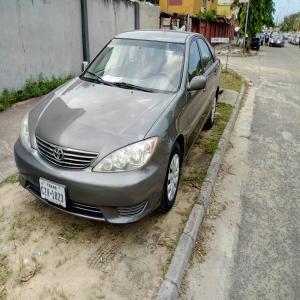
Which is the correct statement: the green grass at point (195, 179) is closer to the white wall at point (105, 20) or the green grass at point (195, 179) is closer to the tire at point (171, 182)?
the tire at point (171, 182)

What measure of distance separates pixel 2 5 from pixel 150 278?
5747mm

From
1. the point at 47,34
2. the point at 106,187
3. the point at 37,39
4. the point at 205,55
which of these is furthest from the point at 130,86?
the point at 47,34

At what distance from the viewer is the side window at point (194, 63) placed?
4105 millimetres

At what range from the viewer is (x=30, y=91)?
698cm

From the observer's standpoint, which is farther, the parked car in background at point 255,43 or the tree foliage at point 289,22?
the tree foliage at point 289,22

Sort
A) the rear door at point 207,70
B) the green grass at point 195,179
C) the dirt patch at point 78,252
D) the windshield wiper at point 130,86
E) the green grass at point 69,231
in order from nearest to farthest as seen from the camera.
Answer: the dirt patch at point 78,252 → the green grass at point 69,231 → the windshield wiper at point 130,86 → the green grass at point 195,179 → the rear door at point 207,70

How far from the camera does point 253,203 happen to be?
3.93 metres

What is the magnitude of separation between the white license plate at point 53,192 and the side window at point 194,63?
2085 millimetres

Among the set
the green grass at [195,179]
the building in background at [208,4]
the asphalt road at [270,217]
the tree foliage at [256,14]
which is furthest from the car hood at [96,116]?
the building in background at [208,4]

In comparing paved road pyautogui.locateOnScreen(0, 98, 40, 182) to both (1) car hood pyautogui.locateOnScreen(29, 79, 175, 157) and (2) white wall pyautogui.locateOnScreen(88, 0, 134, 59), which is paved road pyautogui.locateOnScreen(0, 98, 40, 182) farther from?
(2) white wall pyautogui.locateOnScreen(88, 0, 134, 59)

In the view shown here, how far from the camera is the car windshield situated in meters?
3.76

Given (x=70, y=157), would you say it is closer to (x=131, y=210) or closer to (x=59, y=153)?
(x=59, y=153)

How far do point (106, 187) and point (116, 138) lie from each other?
1.43ft

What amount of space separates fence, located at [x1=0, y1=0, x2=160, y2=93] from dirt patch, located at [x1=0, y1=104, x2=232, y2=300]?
3.76 m
